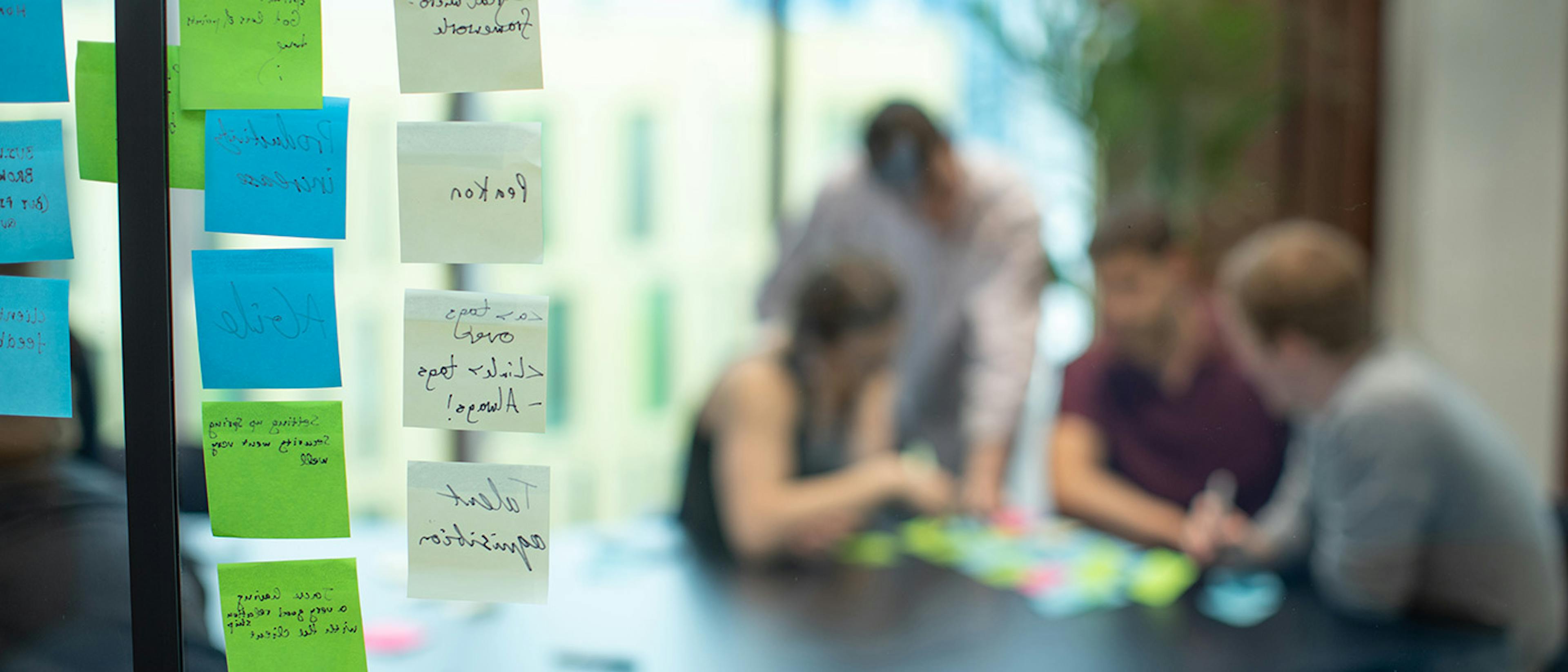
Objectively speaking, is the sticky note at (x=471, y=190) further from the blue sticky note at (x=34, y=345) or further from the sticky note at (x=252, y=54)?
the blue sticky note at (x=34, y=345)

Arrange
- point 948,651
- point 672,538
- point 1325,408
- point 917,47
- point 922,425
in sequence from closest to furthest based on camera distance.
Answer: point 948,651 → point 1325,408 → point 672,538 → point 922,425 → point 917,47

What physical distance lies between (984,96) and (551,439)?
1.84 metres

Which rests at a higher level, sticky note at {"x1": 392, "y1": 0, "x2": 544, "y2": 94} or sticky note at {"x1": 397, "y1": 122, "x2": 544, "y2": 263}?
sticky note at {"x1": 392, "y1": 0, "x2": 544, "y2": 94}

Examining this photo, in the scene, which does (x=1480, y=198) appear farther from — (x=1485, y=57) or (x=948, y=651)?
(x=948, y=651)

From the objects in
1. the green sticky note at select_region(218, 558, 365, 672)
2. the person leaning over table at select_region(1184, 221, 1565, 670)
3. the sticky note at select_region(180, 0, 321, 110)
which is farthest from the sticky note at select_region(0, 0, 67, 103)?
the person leaning over table at select_region(1184, 221, 1565, 670)

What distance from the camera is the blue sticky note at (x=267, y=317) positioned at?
0.90 m

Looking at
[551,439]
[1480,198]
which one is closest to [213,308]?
[551,439]

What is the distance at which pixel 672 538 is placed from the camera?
6.73 feet

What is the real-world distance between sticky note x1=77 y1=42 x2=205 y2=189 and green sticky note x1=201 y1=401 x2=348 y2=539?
201mm

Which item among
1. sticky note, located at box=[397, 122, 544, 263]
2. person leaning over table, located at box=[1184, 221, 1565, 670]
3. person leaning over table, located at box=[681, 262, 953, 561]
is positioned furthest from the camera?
person leaning over table, located at box=[681, 262, 953, 561]

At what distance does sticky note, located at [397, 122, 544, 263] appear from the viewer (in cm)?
88

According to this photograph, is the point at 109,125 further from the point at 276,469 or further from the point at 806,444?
the point at 806,444

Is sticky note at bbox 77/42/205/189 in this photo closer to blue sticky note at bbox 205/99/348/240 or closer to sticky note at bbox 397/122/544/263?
blue sticky note at bbox 205/99/348/240

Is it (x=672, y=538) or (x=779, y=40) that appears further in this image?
(x=779, y=40)
